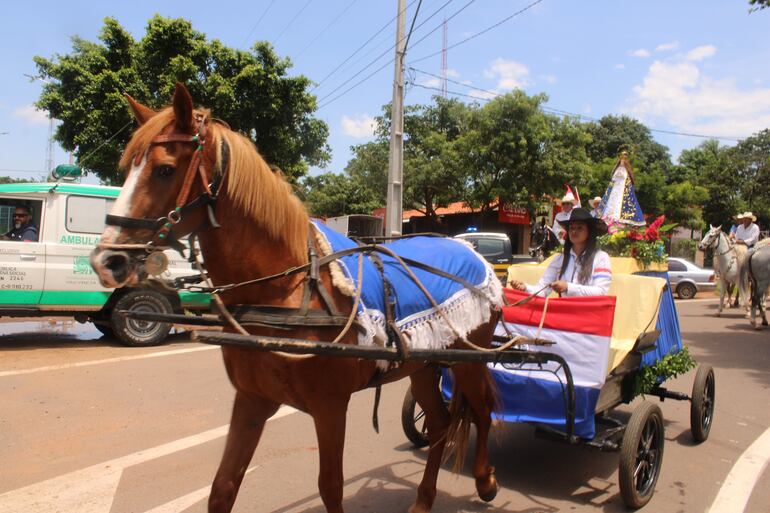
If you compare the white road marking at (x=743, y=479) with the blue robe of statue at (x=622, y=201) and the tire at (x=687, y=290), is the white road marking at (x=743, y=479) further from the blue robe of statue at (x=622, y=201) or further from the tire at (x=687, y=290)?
the tire at (x=687, y=290)

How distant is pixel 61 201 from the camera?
8.27 meters

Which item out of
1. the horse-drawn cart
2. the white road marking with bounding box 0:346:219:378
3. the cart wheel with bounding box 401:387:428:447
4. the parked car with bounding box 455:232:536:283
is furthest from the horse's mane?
the parked car with bounding box 455:232:536:283

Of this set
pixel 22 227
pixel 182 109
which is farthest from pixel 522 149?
pixel 182 109

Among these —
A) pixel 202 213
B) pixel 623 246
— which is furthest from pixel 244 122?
pixel 202 213

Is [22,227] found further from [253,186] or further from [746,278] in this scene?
[746,278]

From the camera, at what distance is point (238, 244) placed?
249 cm

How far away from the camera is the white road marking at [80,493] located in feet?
11.5

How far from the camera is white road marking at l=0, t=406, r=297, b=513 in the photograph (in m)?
3.51

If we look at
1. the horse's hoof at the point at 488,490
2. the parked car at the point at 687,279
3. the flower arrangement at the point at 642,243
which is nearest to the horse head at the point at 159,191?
the horse's hoof at the point at 488,490

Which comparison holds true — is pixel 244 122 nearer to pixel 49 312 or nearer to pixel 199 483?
pixel 49 312

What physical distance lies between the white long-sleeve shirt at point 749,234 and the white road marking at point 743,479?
31.1ft

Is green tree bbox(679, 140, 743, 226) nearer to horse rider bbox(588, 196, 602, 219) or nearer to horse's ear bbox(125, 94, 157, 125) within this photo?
horse rider bbox(588, 196, 602, 219)

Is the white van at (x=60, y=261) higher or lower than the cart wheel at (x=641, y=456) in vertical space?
higher

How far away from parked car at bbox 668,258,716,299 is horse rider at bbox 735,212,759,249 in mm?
5678
